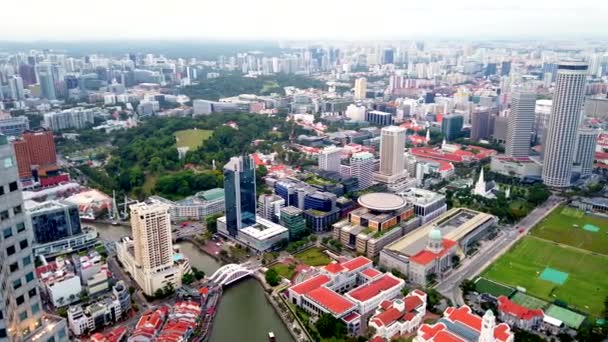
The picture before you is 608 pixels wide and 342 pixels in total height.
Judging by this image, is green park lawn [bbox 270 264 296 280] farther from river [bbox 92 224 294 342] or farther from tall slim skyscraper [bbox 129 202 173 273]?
tall slim skyscraper [bbox 129 202 173 273]

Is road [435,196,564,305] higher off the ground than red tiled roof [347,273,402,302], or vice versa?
red tiled roof [347,273,402,302]

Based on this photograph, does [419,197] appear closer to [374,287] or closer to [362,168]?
[362,168]

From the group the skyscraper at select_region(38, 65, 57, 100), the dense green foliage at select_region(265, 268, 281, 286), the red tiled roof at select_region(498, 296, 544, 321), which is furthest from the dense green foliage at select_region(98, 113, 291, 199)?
the skyscraper at select_region(38, 65, 57, 100)

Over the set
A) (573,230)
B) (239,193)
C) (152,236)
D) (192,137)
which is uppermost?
(239,193)

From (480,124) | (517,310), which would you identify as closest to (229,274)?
(517,310)

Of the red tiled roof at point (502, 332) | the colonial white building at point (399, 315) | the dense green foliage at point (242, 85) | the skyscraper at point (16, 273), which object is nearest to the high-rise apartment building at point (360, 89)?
the dense green foliage at point (242, 85)

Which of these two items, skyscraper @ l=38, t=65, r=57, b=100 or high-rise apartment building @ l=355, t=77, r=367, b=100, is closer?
skyscraper @ l=38, t=65, r=57, b=100
